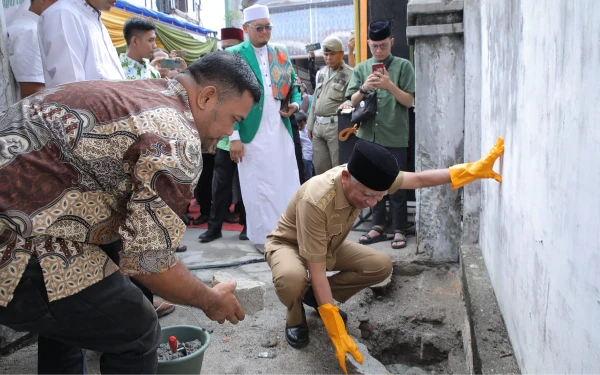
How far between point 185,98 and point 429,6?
251cm

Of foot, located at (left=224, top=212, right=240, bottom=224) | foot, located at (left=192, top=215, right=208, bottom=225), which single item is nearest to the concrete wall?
foot, located at (left=224, top=212, right=240, bottom=224)

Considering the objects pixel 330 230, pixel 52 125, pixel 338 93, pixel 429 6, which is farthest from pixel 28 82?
pixel 338 93

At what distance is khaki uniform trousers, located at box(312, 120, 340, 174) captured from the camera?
17.8 ft

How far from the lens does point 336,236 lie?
2.99 metres

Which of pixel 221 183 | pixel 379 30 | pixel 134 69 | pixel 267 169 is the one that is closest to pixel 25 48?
pixel 134 69

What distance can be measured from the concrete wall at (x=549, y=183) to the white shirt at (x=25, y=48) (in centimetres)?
252

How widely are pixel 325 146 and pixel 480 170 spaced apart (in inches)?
119

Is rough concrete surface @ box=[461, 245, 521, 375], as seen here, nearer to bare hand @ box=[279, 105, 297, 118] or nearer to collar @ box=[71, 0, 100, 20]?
bare hand @ box=[279, 105, 297, 118]

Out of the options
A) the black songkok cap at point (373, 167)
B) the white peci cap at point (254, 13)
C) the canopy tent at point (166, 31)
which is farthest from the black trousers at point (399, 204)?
the canopy tent at point (166, 31)

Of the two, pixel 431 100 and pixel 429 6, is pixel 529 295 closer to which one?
pixel 431 100

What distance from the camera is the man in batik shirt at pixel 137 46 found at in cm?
394

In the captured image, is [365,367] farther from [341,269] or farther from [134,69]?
[134,69]

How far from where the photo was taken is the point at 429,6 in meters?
3.56

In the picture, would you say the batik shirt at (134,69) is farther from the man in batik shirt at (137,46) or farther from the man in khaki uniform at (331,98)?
the man in khaki uniform at (331,98)
